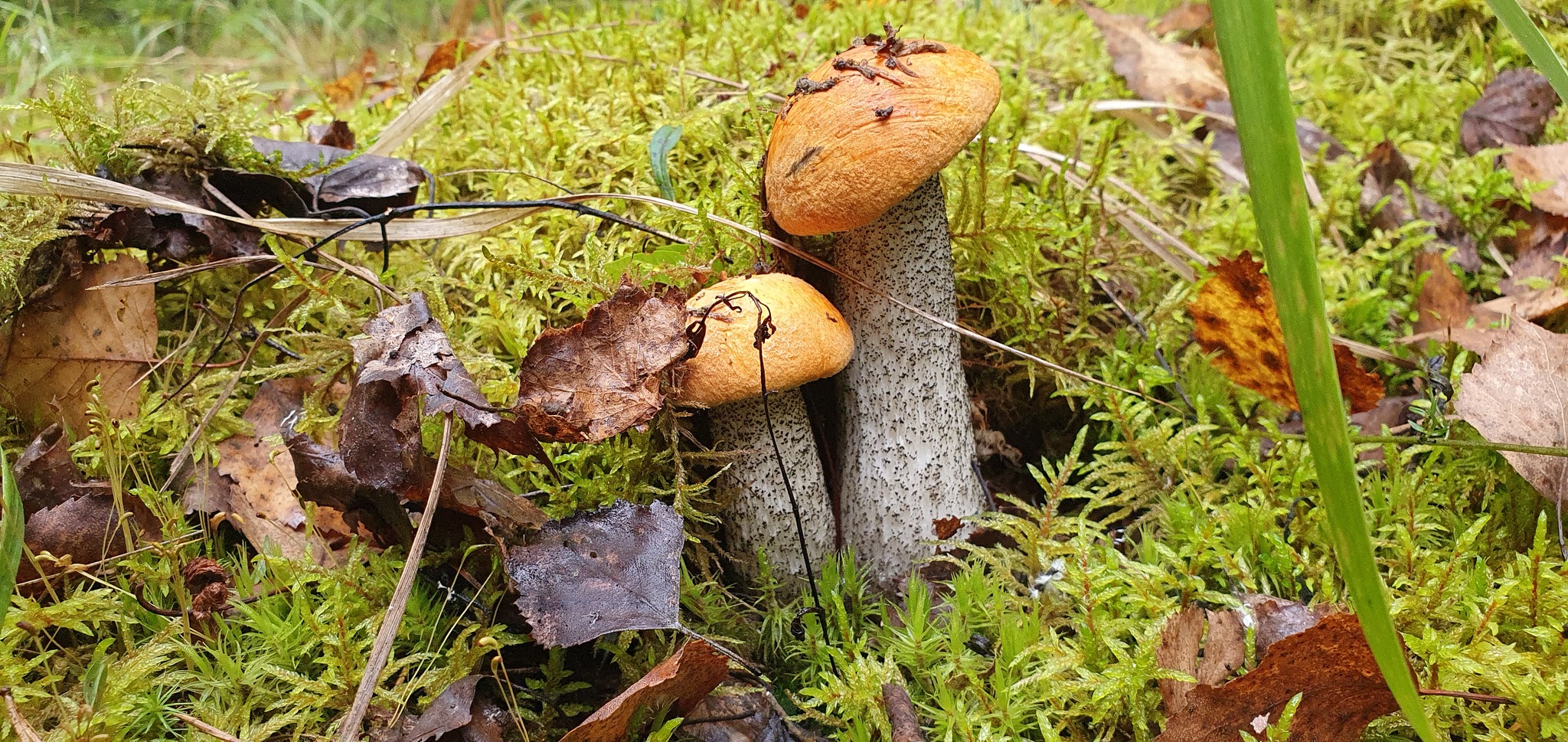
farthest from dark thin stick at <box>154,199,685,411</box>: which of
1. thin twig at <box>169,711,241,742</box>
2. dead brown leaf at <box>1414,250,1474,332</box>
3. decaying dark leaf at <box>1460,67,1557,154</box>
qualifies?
decaying dark leaf at <box>1460,67,1557,154</box>

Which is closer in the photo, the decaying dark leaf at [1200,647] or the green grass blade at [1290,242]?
the green grass blade at [1290,242]

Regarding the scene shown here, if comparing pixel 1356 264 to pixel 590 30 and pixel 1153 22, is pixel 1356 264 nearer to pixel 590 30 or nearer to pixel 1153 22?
pixel 1153 22

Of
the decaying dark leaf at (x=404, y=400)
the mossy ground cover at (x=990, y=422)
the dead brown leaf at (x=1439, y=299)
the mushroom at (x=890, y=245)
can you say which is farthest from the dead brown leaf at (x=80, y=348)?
the dead brown leaf at (x=1439, y=299)

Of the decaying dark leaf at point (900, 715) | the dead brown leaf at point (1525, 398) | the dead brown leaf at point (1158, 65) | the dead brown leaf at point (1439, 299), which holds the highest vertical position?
the dead brown leaf at point (1158, 65)

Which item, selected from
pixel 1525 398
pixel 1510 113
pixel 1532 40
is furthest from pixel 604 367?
pixel 1510 113

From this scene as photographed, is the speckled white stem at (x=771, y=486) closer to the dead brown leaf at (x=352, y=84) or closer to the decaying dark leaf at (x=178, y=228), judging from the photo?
the decaying dark leaf at (x=178, y=228)

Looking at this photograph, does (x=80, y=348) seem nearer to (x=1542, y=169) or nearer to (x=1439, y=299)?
(x=1439, y=299)
